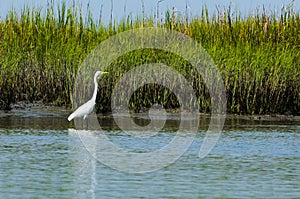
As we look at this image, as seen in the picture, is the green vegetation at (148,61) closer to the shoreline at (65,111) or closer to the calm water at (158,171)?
the shoreline at (65,111)

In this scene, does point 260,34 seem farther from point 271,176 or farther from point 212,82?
point 271,176

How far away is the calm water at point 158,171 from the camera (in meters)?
7.19

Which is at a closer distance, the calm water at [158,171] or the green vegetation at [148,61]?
the calm water at [158,171]

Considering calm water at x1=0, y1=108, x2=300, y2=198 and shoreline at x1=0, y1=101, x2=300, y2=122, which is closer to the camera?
calm water at x1=0, y1=108, x2=300, y2=198

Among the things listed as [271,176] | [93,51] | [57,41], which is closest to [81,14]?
[57,41]

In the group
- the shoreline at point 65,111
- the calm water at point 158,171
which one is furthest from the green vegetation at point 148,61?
the calm water at point 158,171

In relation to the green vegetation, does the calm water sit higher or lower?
lower

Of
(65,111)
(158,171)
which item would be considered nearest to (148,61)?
(65,111)

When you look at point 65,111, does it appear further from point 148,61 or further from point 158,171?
point 158,171

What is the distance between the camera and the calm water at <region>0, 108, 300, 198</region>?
719 cm

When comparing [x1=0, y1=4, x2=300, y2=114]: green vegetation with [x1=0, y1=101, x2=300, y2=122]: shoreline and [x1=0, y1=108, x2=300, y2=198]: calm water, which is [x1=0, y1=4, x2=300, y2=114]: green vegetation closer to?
[x1=0, y1=101, x2=300, y2=122]: shoreline

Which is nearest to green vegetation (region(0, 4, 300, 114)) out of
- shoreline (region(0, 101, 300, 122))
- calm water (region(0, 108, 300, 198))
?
shoreline (region(0, 101, 300, 122))

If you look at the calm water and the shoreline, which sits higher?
the shoreline

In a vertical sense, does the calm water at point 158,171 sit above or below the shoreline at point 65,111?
below
